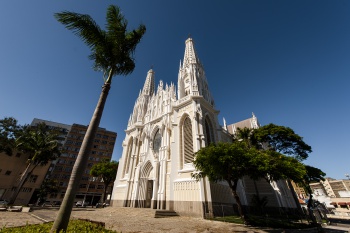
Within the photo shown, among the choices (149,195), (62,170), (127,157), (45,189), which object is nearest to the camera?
(149,195)

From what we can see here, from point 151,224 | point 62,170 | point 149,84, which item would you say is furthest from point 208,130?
point 62,170

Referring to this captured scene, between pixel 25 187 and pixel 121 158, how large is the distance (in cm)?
2386

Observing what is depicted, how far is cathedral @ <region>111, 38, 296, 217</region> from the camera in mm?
17922

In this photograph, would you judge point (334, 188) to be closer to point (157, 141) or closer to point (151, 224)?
point (157, 141)

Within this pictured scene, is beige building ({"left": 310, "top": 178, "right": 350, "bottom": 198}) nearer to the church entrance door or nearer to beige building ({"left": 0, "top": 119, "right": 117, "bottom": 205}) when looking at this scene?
the church entrance door

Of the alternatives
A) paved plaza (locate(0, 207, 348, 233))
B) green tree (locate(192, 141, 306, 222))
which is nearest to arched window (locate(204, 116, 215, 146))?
green tree (locate(192, 141, 306, 222))

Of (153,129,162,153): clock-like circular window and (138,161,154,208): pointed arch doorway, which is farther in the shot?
(153,129,162,153): clock-like circular window

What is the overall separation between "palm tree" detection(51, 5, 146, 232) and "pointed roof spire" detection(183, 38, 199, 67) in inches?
843

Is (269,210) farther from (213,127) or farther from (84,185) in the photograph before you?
(84,185)

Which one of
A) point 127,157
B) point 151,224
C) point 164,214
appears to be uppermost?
point 127,157

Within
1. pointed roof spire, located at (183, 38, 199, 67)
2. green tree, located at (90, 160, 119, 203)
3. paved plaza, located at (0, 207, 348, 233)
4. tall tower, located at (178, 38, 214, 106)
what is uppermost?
pointed roof spire, located at (183, 38, 199, 67)

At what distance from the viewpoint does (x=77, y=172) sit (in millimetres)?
5762

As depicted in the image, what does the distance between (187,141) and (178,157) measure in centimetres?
257

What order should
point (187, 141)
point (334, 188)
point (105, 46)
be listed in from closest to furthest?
point (105, 46), point (187, 141), point (334, 188)
